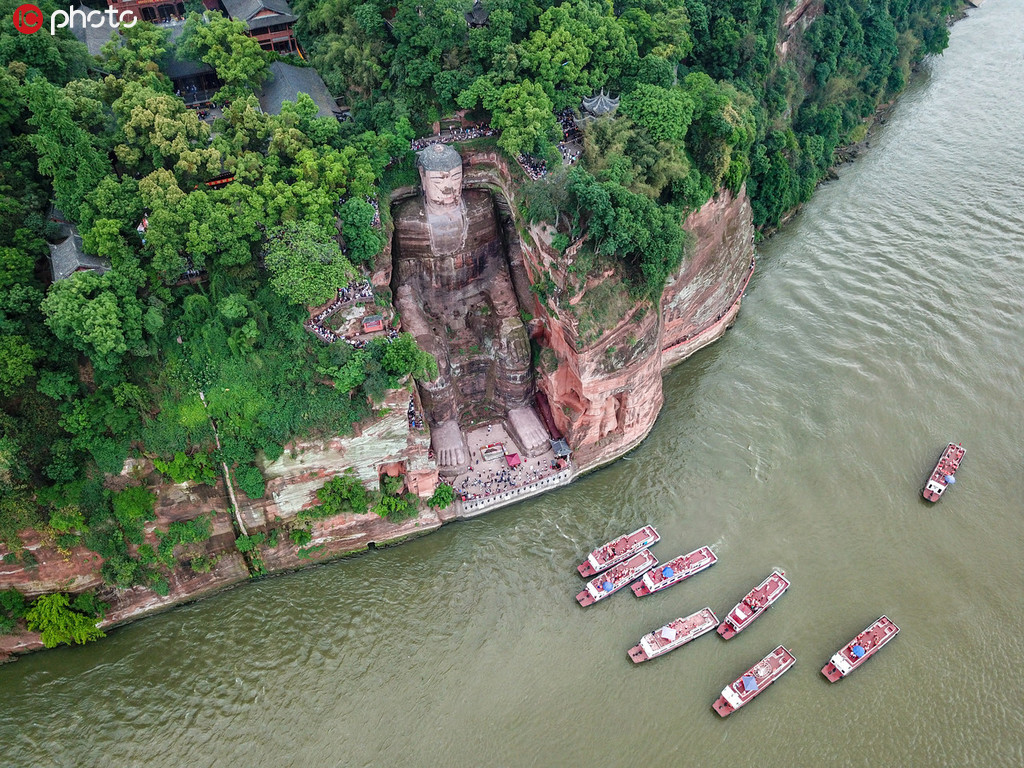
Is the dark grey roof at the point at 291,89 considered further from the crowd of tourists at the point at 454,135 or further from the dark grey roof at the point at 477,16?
the dark grey roof at the point at 477,16

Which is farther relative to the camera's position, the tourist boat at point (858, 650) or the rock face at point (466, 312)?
the rock face at point (466, 312)

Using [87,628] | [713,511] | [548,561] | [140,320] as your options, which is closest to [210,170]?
[140,320]

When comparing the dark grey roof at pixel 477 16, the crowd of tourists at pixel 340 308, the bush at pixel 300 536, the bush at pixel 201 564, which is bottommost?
the bush at pixel 201 564

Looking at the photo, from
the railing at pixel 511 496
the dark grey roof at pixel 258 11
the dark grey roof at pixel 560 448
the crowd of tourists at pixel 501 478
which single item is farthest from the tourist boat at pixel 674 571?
the dark grey roof at pixel 258 11

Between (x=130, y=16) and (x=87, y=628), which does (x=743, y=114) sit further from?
(x=87, y=628)

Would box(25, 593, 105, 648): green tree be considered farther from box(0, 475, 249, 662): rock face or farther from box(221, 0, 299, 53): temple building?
box(221, 0, 299, 53): temple building

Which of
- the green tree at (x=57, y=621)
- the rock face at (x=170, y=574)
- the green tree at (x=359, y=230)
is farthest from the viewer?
the green tree at (x=359, y=230)
